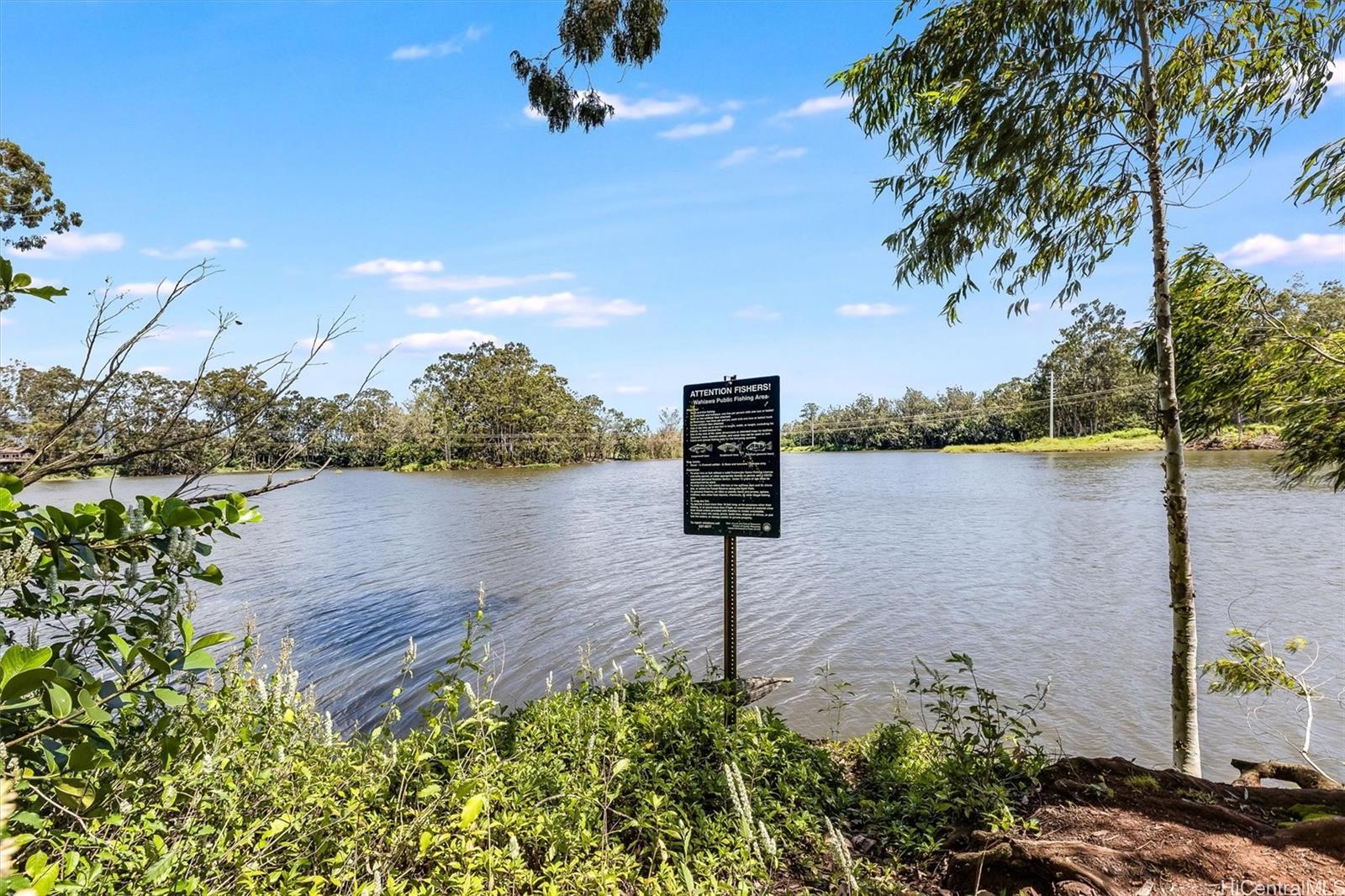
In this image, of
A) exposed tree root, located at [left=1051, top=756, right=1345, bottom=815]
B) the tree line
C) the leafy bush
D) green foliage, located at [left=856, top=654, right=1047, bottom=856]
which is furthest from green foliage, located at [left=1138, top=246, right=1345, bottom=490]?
the tree line

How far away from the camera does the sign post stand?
4656 millimetres

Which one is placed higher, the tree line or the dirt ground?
the tree line

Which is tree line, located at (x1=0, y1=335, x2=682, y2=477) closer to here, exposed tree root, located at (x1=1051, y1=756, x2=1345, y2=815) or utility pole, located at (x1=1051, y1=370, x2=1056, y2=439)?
exposed tree root, located at (x1=1051, y1=756, x2=1345, y2=815)

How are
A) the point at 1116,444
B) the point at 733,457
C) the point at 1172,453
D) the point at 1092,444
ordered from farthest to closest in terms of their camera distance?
the point at 1092,444 → the point at 1116,444 → the point at 733,457 → the point at 1172,453

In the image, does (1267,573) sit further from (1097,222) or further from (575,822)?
(575,822)

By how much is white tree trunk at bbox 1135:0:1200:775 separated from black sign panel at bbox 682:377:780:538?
8.37 ft

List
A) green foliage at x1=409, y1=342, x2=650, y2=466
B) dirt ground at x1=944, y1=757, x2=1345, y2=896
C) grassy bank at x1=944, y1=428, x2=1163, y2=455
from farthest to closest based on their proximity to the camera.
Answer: green foliage at x1=409, y1=342, x2=650, y2=466 → grassy bank at x1=944, y1=428, x2=1163, y2=455 → dirt ground at x1=944, y1=757, x2=1345, y2=896

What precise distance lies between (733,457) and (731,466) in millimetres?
77

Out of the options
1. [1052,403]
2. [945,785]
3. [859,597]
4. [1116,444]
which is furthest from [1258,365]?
[1052,403]

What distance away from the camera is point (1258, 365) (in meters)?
3.88

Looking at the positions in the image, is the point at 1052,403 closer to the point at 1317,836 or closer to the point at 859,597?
the point at 859,597

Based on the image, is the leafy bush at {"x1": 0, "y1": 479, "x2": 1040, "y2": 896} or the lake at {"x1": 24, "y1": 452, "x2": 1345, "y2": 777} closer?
the leafy bush at {"x1": 0, "y1": 479, "x2": 1040, "y2": 896}

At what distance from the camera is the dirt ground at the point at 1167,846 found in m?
2.38

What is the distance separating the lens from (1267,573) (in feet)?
36.8
